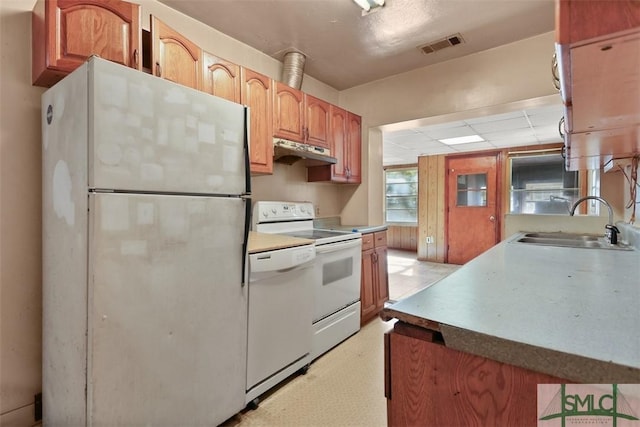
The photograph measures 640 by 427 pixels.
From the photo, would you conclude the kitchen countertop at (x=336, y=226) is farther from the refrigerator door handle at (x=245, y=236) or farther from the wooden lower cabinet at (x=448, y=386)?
the wooden lower cabinet at (x=448, y=386)

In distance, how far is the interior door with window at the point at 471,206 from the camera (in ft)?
19.1

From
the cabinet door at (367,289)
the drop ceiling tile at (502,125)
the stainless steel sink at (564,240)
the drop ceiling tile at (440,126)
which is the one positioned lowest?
the cabinet door at (367,289)

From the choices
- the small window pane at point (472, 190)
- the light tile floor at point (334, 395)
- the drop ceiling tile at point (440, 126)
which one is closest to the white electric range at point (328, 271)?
the light tile floor at point (334, 395)

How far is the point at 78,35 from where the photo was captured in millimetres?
1438

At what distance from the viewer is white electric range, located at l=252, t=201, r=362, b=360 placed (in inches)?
90.4

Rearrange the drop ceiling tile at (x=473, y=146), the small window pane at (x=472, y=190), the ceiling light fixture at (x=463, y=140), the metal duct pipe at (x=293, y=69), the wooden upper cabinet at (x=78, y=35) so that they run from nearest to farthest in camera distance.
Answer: the wooden upper cabinet at (x=78, y=35), the metal duct pipe at (x=293, y=69), the ceiling light fixture at (x=463, y=140), the drop ceiling tile at (x=473, y=146), the small window pane at (x=472, y=190)

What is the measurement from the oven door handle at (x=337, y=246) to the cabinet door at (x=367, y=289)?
0.30 metres

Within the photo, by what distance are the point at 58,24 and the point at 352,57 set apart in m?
2.22

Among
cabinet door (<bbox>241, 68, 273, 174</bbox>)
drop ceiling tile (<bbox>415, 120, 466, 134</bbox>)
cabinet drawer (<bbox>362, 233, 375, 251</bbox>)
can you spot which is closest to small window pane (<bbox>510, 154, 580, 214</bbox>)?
drop ceiling tile (<bbox>415, 120, 466, 134</bbox>)

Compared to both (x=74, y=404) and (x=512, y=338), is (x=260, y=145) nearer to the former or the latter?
(x=74, y=404)

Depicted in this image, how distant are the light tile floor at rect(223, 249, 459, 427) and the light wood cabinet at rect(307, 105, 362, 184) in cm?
166

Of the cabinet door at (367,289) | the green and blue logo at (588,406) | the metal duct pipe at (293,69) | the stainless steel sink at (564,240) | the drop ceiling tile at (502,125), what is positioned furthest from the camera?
the drop ceiling tile at (502,125)

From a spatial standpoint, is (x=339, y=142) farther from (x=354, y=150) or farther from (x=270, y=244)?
(x=270, y=244)

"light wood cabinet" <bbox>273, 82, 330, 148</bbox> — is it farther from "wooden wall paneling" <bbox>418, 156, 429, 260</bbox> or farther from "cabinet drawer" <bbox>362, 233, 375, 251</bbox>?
"wooden wall paneling" <bbox>418, 156, 429, 260</bbox>
